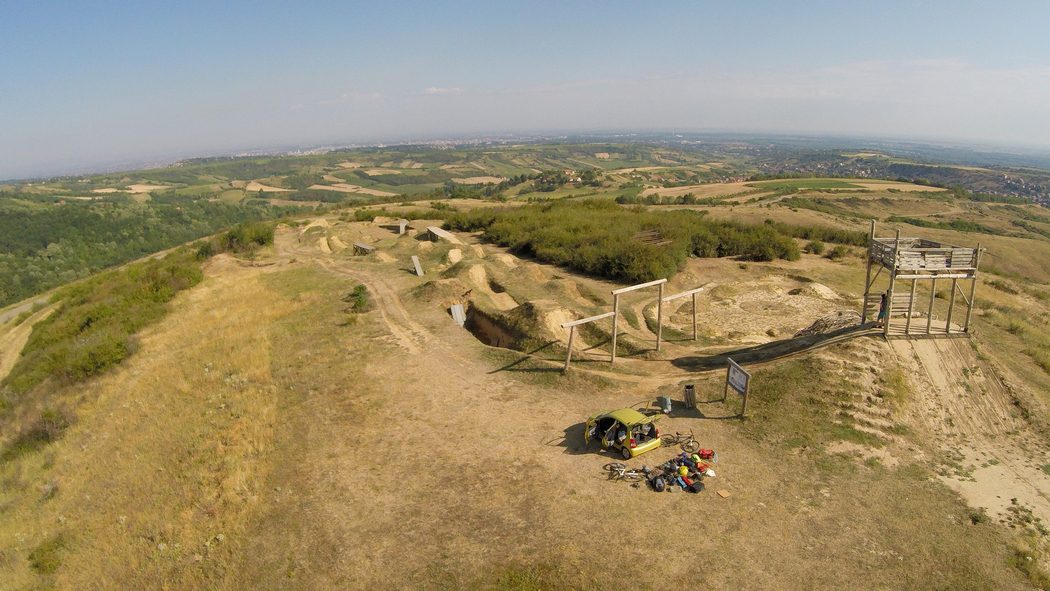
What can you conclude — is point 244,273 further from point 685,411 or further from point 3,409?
point 685,411

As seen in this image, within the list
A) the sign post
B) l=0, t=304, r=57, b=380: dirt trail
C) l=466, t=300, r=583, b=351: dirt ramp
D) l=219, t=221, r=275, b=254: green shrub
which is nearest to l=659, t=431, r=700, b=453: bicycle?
the sign post

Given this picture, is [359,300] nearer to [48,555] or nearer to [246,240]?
[48,555]

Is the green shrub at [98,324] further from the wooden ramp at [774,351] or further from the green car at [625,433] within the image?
the wooden ramp at [774,351]

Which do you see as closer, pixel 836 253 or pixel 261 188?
pixel 836 253

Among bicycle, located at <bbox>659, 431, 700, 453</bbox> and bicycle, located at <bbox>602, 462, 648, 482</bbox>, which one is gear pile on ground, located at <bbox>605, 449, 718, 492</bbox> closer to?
bicycle, located at <bbox>602, 462, 648, 482</bbox>

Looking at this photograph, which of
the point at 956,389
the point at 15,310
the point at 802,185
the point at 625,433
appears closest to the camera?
the point at 625,433

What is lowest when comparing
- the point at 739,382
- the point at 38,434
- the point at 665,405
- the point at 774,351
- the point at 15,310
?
the point at 15,310

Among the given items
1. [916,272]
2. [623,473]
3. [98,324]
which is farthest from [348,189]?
[623,473]
